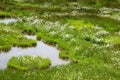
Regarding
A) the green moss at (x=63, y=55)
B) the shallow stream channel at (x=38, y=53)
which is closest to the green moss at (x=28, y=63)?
the shallow stream channel at (x=38, y=53)

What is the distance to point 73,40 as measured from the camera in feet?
116

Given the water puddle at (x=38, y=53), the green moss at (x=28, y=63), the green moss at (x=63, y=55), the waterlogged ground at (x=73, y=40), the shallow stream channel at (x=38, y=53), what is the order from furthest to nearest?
the green moss at (x=63, y=55) → the water puddle at (x=38, y=53) → the shallow stream channel at (x=38, y=53) → the green moss at (x=28, y=63) → the waterlogged ground at (x=73, y=40)

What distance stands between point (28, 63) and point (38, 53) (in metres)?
5.02

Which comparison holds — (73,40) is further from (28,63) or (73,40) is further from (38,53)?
(28,63)

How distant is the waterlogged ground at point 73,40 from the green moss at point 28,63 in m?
0.76

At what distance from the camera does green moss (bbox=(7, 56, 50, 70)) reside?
26.5 meters

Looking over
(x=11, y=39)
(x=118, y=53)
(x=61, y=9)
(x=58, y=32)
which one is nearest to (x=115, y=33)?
(x=58, y=32)

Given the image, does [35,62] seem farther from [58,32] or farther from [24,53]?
[58,32]

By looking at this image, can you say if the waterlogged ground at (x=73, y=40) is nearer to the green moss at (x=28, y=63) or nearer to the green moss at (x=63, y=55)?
the green moss at (x=63, y=55)

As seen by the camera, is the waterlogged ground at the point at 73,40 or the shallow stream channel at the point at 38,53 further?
the shallow stream channel at the point at 38,53

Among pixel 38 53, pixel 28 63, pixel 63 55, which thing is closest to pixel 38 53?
pixel 38 53

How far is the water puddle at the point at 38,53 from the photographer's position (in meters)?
29.3

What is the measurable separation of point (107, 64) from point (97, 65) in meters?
0.87

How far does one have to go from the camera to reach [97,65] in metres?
27.4
